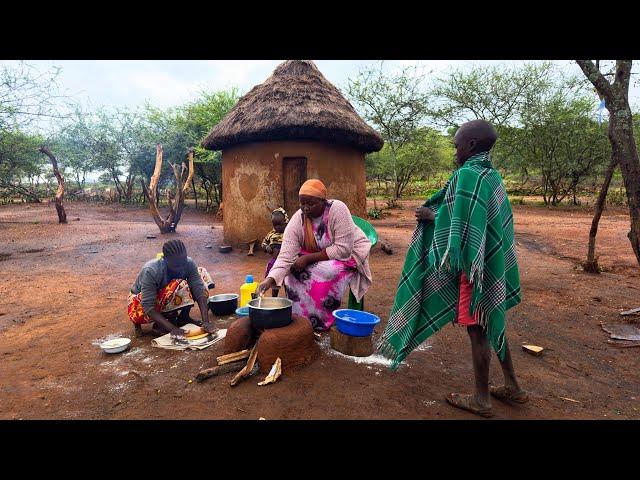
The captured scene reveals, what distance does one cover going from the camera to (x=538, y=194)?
2223 centimetres

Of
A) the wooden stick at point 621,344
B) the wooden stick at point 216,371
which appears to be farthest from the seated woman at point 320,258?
the wooden stick at point 621,344

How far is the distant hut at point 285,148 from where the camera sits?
272 inches

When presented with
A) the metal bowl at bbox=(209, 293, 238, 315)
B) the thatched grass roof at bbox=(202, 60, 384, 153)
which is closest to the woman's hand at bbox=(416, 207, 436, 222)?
the metal bowl at bbox=(209, 293, 238, 315)

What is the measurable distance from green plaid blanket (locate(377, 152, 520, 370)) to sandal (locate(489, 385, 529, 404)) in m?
0.38

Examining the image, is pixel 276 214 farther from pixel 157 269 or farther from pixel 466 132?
pixel 466 132

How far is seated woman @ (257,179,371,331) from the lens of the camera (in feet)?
10.1

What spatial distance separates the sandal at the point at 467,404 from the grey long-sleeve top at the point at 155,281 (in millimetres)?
2301

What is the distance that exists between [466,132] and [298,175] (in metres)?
5.30

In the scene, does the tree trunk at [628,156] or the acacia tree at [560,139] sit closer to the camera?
the tree trunk at [628,156]

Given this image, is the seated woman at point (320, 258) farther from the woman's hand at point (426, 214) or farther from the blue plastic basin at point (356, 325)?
the woman's hand at point (426, 214)

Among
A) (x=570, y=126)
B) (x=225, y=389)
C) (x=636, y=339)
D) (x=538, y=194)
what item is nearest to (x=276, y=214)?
(x=225, y=389)

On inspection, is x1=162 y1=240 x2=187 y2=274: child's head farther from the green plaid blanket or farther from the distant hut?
the distant hut

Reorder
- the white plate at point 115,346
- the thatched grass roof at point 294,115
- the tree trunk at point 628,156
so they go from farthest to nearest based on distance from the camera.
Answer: the thatched grass roof at point 294,115, the tree trunk at point 628,156, the white plate at point 115,346

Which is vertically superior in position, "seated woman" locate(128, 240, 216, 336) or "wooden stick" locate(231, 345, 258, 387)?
"seated woman" locate(128, 240, 216, 336)
